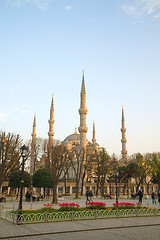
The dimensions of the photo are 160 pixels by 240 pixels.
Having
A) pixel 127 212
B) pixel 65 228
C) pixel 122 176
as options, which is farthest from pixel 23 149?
pixel 122 176

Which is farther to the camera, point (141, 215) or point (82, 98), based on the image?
point (82, 98)

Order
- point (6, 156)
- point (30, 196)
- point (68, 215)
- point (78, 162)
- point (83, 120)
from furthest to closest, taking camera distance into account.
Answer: point (83, 120) → point (78, 162) → point (30, 196) → point (6, 156) → point (68, 215)

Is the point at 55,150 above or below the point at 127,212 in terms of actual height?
above

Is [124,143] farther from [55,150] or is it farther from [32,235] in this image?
[32,235]

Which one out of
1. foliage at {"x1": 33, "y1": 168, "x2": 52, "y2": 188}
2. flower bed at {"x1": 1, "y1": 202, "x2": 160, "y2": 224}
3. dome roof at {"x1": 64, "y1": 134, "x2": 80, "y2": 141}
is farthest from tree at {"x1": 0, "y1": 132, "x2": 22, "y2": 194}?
dome roof at {"x1": 64, "y1": 134, "x2": 80, "y2": 141}

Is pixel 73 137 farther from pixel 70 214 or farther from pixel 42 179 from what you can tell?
pixel 70 214

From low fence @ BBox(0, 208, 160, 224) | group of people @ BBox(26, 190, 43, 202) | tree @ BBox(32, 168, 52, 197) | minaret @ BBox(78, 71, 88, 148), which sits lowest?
group of people @ BBox(26, 190, 43, 202)

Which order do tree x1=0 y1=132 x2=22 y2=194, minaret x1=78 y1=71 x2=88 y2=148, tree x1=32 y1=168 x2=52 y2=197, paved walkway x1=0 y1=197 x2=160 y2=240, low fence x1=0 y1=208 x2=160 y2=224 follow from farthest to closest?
minaret x1=78 y1=71 x2=88 y2=148 → tree x1=32 y1=168 x2=52 y2=197 → tree x1=0 y1=132 x2=22 y2=194 → low fence x1=0 y1=208 x2=160 y2=224 → paved walkway x1=0 y1=197 x2=160 y2=240

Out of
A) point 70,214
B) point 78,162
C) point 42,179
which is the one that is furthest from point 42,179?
point 70,214

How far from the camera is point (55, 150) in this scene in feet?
92.4

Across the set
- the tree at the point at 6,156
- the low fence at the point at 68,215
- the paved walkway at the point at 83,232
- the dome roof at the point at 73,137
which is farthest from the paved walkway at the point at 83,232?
the dome roof at the point at 73,137

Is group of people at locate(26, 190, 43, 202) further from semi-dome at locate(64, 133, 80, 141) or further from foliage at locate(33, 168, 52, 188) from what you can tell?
semi-dome at locate(64, 133, 80, 141)

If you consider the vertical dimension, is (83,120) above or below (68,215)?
above

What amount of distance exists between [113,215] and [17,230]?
623 cm
